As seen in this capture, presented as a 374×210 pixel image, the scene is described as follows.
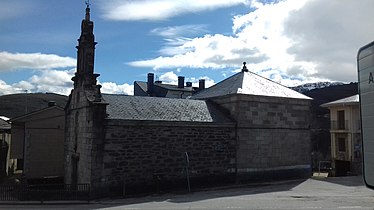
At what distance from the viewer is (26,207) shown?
1644cm

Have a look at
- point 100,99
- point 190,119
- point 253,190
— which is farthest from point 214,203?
point 100,99

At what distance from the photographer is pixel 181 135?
2075cm

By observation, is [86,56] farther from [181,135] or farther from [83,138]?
[181,135]

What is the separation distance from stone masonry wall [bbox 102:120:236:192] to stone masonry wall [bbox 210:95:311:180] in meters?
1.02

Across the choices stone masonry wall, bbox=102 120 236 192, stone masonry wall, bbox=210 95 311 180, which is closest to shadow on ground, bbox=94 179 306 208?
stone masonry wall, bbox=102 120 236 192

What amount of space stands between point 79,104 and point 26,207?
7.53 m

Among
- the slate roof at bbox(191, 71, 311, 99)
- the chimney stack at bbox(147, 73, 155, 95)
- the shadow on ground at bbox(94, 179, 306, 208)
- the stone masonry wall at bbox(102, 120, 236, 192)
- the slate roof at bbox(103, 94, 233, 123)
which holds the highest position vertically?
the chimney stack at bbox(147, 73, 155, 95)

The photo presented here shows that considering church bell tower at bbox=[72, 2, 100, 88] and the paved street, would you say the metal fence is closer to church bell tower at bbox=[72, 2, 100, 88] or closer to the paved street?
the paved street

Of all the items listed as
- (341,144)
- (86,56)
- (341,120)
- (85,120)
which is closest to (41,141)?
(85,120)

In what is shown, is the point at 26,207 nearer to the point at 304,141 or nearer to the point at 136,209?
the point at 136,209

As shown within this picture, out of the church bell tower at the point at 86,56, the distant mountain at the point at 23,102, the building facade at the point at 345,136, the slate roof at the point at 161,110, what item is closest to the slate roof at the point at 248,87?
the slate roof at the point at 161,110

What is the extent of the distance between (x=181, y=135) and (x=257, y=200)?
247 inches

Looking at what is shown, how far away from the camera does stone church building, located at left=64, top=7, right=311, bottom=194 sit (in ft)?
61.8

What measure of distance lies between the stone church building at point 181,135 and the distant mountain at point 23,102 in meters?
31.4
